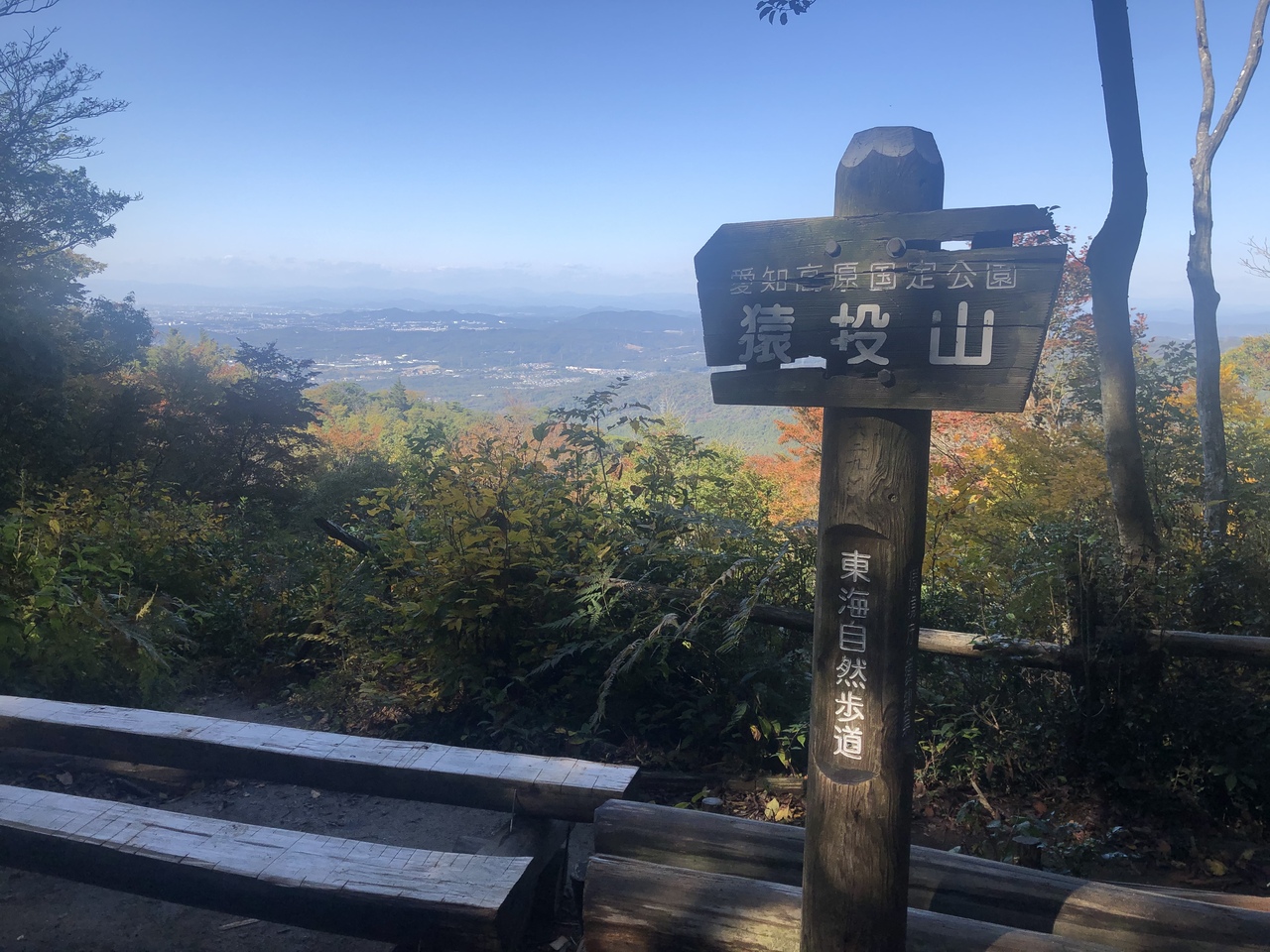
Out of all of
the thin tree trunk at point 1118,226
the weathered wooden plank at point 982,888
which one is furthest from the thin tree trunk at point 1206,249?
the weathered wooden plank at point 982,888

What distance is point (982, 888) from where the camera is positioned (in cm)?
224

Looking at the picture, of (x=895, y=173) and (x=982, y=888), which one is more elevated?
(x=895, y=173)

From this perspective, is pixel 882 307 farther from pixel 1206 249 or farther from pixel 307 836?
pixel 1206 249

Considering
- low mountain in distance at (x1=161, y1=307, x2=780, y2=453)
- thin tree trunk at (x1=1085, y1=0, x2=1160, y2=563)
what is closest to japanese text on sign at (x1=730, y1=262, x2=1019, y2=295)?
thin tree trunk at (x1=1085, y1=0, x2=1160, y2=563)

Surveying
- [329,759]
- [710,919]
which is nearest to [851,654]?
[710,919]

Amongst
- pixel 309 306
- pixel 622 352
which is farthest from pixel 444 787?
pixel 309 306

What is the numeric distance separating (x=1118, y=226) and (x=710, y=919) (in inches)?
182

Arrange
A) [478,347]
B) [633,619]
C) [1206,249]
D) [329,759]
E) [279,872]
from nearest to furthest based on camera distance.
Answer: [279,872]
[329,759]
[633,619]
[1206,249]
[478,347]

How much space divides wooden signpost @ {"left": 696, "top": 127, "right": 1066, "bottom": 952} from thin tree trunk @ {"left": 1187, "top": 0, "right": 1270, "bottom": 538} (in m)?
7.37

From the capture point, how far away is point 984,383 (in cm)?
163

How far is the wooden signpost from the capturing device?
1669 millimetres

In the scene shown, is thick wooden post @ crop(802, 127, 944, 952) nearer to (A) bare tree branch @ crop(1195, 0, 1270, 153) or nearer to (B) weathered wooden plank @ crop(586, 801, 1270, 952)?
(B) weathered wooden plank @ crop(586, 801, 1270, 952)

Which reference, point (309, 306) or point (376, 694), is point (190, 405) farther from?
point (309, 306)

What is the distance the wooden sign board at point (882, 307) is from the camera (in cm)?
160
